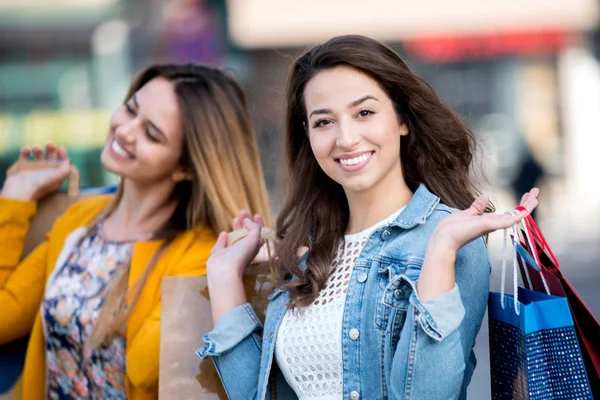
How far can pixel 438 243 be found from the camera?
2.04 m

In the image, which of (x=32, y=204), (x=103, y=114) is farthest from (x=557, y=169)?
(x=32, y=204)

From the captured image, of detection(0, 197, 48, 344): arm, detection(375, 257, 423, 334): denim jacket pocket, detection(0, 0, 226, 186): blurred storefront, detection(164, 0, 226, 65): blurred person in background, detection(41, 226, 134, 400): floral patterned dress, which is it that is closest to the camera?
detection(375, 257, 423, 334): denim jacket pocket

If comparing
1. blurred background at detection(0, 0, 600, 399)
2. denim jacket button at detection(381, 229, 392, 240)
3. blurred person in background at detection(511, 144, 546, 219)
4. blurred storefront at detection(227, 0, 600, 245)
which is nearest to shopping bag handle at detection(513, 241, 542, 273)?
denim jacket button at detection(381, 229, 392, 240)

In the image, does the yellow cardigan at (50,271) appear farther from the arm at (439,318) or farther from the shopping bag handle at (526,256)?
the shopping bag handle at (526,256)

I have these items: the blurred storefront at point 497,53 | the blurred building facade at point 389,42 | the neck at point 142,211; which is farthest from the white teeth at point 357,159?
the blurred storefront at point 497,53

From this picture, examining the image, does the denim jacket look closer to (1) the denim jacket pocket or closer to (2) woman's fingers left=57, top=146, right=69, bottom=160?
(1) the denim jacket pocket

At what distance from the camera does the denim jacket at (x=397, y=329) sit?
6.63 feet

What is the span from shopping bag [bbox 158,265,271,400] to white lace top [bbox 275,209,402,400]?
33 centimetres

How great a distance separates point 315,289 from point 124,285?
0.89 m

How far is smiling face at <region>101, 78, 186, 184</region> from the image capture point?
10.2 ft

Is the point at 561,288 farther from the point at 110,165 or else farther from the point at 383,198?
the point at 110,165

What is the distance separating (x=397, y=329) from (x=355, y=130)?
513 millimetres

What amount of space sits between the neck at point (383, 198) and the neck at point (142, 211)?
1.04 meters

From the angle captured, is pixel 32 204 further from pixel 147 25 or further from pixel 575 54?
pixel 575 54
